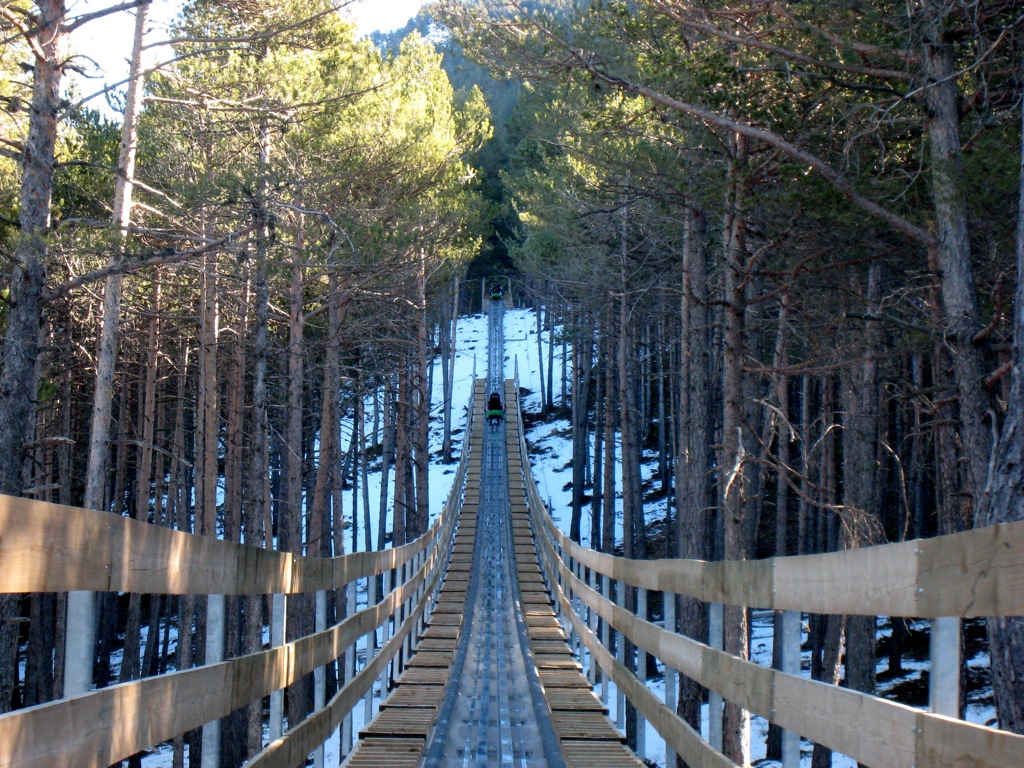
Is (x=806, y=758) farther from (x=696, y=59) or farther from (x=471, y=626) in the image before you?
(x=696, y=59)

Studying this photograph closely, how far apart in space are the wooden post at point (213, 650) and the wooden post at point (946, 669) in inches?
81.4

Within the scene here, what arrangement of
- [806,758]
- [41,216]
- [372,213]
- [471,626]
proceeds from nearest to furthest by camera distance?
[41,216], [471,626], [372,213], [806,758]

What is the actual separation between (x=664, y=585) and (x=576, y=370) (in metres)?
30.2

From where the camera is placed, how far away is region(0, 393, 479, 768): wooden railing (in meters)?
1.89

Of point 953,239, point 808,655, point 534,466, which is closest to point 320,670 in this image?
point 953,239

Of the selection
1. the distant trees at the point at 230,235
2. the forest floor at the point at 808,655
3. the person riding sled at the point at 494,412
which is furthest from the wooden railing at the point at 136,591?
the person riding sled at the point at 494,412

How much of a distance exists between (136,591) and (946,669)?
6.02 feet

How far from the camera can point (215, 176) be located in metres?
13.2

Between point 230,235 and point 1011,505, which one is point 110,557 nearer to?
point 1011,505

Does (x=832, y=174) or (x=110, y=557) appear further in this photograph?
(x=832, y=174)

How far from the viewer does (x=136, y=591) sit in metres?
2.39

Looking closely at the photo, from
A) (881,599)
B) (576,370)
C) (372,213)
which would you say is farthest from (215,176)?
(576,370)

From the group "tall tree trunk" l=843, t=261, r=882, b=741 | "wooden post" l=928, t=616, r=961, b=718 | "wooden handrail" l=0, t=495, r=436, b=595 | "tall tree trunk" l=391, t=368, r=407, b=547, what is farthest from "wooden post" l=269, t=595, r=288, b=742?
"tall tree trunk" l=391, t=368, r=407, b=547

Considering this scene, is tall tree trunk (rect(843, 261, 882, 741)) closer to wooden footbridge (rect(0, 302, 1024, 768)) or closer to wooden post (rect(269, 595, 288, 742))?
wooden footbridge (rect(0, 302, 1024, 768))
